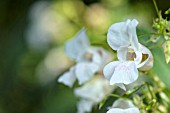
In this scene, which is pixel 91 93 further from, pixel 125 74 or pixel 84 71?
pixel 125 74

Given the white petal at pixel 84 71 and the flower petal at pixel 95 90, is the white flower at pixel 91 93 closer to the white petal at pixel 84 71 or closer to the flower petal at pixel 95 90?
the flower petal at pixel 95 90

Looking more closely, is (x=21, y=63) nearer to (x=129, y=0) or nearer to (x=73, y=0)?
(x=73, y=0)

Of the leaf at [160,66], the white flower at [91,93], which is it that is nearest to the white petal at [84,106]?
the white flower at [91,93]

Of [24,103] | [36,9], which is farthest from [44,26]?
[24,103]

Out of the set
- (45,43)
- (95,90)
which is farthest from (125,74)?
(45,43)

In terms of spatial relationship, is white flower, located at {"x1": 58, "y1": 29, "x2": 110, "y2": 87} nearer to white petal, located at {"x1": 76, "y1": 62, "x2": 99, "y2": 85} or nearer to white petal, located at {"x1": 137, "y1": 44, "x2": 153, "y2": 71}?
white petal, located at {"x1": 76, "y1": 62, "x2": 99, "y2": 85}

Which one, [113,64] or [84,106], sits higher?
[113,64]
